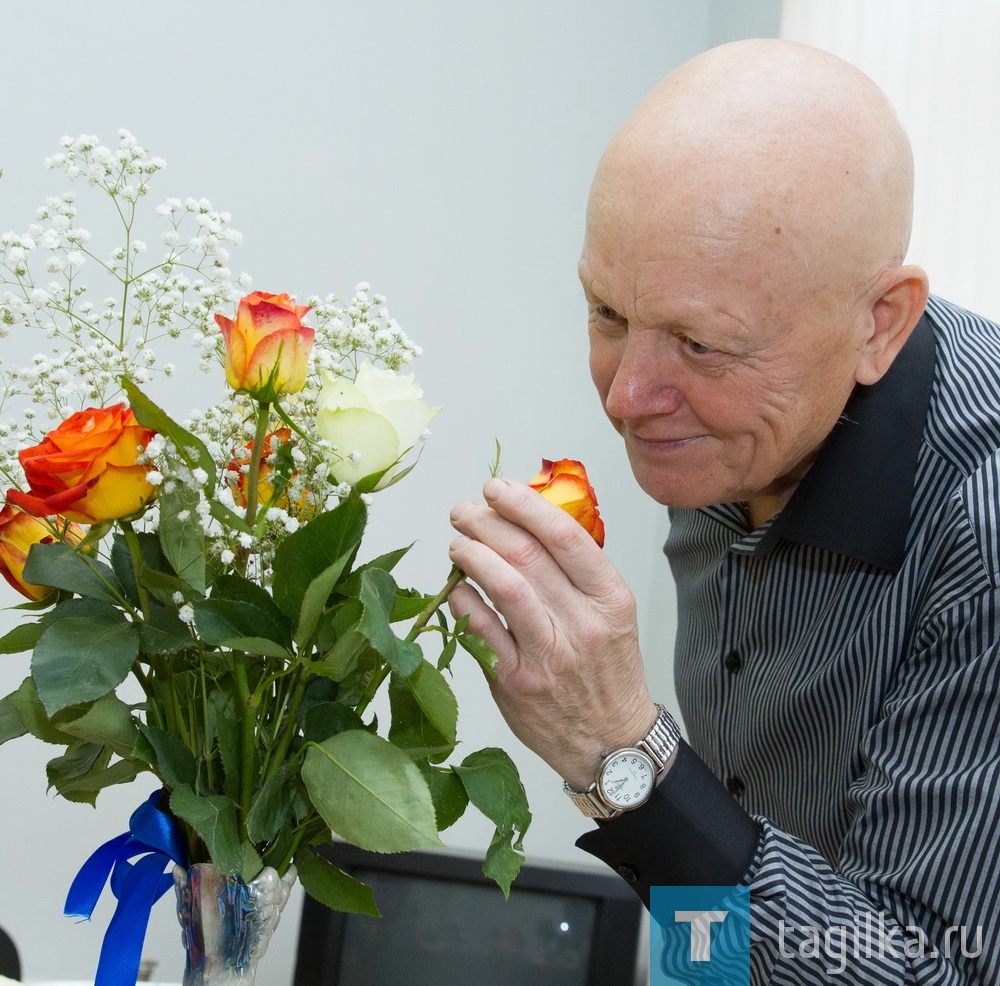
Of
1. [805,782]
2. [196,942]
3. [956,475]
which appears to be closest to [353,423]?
[196,942]

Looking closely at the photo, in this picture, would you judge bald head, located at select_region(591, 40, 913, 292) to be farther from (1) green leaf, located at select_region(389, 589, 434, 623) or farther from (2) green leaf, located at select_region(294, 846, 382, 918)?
(2) green leaf, located at select_region(294, 846, 382, 918)

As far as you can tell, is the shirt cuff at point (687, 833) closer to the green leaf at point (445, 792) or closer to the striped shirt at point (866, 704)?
the striped shirt at point (866, 704)

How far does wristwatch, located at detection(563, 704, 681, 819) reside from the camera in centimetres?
92

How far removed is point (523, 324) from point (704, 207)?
156cm

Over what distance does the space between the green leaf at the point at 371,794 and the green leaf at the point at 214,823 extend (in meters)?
0.06

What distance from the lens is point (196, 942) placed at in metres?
0.70

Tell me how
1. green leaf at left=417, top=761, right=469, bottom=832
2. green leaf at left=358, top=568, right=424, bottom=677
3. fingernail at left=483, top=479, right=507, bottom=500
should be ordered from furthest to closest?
1. fingernail at left=483, top=479, right=507, bottom=500
2. green leaf at left=417, top=761, right=469, bottom=832
3. green leaf at left=358, top=568, right=424, bottom=677

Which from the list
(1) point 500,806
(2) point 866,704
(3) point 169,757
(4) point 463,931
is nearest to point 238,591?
(3) point 169,757

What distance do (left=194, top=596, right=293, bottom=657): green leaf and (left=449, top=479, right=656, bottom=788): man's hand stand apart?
17 centimetres

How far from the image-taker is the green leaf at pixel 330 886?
71cm

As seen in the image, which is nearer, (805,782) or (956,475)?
(956,475)

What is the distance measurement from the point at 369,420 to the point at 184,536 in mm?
135

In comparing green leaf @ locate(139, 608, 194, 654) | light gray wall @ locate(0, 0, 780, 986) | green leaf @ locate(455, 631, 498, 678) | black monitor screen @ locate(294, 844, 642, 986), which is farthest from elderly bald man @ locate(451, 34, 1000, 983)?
light gray wall @ locate(0, 0, 780, 986)

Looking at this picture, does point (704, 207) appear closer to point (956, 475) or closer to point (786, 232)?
point (786, 232)
